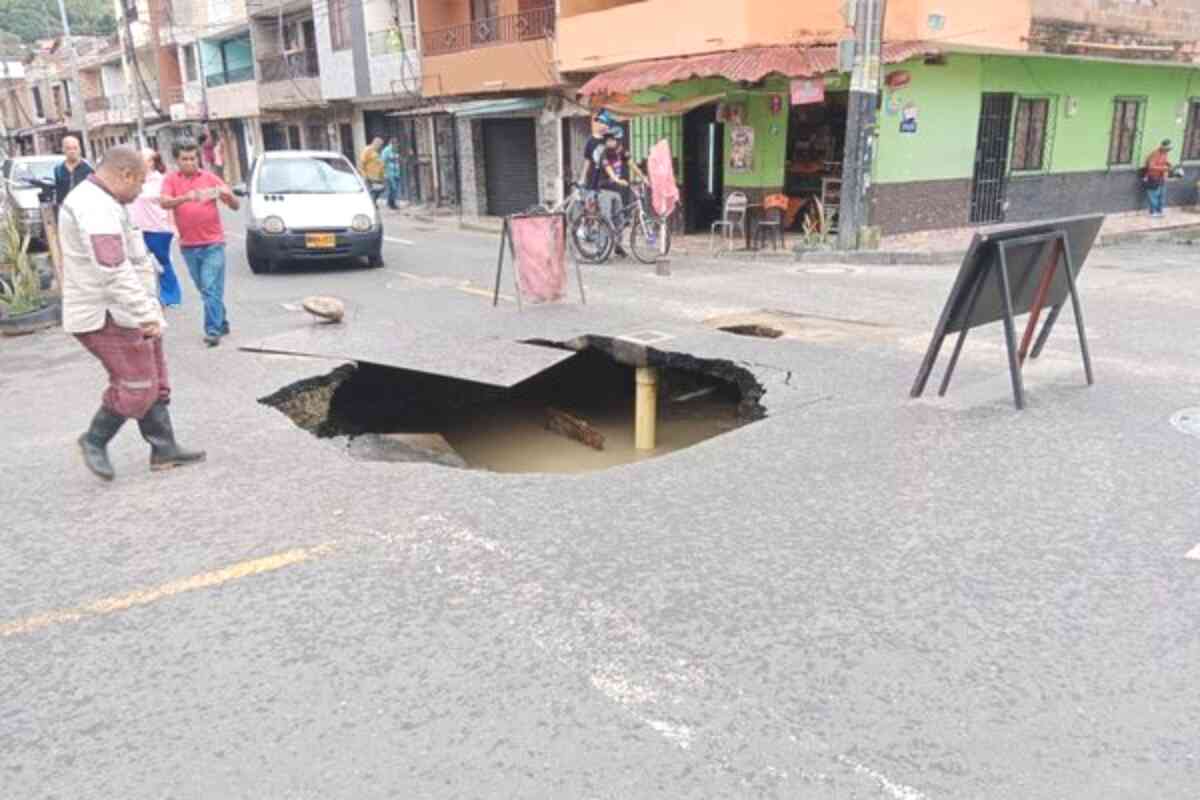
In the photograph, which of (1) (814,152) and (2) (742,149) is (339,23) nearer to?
(2) (742,149)

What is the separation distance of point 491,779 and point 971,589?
205 centimetres

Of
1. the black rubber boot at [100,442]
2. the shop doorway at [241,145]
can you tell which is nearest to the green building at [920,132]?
the black rubber boot at [100,442]

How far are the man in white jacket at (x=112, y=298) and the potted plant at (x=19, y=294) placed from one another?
17.8ft

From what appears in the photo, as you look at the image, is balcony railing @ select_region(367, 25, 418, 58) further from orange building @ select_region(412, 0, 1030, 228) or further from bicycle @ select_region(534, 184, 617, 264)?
bicycle @ select_region(534, 184, 617, 264)

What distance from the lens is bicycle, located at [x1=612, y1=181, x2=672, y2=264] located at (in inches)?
543

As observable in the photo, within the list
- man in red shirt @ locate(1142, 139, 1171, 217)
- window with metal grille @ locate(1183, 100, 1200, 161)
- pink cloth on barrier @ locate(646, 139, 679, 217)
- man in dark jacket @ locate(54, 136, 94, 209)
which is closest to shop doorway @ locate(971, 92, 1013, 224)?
man in red shirt @ locate(1142, 139, 1171, 217)

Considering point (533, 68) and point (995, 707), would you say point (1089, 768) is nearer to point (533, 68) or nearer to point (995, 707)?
point (995, 707)

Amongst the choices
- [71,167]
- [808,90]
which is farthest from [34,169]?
[808,90]

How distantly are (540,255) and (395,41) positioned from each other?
18.0 metres

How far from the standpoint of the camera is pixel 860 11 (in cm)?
1270

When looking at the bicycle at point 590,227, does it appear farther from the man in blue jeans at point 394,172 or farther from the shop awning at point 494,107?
the man in blue jeans at point 394,172

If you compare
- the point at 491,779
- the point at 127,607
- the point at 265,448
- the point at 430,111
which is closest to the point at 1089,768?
the point at 491,779

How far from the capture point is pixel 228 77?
38.4 meters

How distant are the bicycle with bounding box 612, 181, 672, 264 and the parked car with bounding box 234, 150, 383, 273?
3.57m
